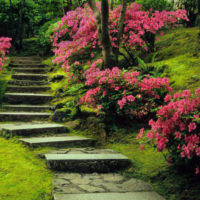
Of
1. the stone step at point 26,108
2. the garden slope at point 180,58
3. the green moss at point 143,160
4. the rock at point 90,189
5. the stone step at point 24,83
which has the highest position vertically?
the garden slope at point 180,58

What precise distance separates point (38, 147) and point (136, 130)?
1.78m

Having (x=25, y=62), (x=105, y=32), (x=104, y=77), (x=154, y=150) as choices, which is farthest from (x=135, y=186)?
(x=25, y=62)

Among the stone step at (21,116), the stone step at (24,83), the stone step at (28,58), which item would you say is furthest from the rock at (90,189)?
the stone step at (28,58)

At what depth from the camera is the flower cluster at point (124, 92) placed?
4570mm

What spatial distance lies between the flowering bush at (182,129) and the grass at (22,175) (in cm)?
134

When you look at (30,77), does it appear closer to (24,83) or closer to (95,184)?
(24,83)

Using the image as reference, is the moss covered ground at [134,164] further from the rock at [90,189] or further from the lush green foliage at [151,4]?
the lush green foliage at [151,4]

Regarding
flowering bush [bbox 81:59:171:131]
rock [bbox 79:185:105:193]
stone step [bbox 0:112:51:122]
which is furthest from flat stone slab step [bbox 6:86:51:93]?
rock [bbox 79:185:105:193]

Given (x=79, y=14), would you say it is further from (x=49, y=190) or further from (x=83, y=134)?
(x=49, y=190)

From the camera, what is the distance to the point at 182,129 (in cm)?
268

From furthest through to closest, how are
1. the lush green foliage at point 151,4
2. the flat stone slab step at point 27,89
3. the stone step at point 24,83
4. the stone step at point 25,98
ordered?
the stone step at point 24,83
the flat stone slab step at point 27,89
the lush green foliage at point 151,4
the stone step at point 25,98

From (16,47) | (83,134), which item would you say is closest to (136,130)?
(83,134)

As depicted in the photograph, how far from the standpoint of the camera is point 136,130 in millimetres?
4766

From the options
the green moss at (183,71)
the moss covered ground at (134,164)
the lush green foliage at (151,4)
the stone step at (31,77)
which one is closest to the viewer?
the moss covered ground at (134,164)
